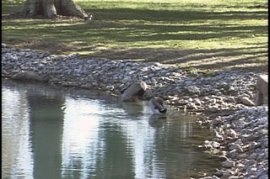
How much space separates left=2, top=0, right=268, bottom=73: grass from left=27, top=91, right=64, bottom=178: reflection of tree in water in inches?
157

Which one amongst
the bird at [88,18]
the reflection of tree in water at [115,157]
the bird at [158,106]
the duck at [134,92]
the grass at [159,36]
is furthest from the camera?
the bird at [88,18]

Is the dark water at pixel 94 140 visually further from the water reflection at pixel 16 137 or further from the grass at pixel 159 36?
the grass at pixel 159 36

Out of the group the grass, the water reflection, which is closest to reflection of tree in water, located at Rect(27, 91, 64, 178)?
the water reflection

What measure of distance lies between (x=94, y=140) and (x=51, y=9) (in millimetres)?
16630

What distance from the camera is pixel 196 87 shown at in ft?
56.6

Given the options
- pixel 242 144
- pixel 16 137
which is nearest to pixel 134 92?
pixel 16 137

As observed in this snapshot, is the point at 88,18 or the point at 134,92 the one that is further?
the point at 88,18

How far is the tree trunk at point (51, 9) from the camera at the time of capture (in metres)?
28.7

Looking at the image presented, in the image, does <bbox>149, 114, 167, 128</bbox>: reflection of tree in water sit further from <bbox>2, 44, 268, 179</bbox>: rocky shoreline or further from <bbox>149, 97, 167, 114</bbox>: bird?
<bbox>2, 44, 268, 179</bbox>: rocky shoreline

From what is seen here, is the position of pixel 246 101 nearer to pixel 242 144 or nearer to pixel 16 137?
pixel 242 144

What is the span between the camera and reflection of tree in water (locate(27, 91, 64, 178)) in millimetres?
10680

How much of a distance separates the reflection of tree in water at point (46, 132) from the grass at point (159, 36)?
3.98 meters

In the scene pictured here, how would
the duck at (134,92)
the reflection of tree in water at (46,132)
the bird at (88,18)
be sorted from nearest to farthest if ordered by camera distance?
the reflection of tree in water at (46,132) < the duck at (134,92) < the bird at (88,18)

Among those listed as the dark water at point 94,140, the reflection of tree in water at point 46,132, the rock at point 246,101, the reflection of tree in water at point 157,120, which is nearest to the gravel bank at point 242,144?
the dark water at point 94,140
